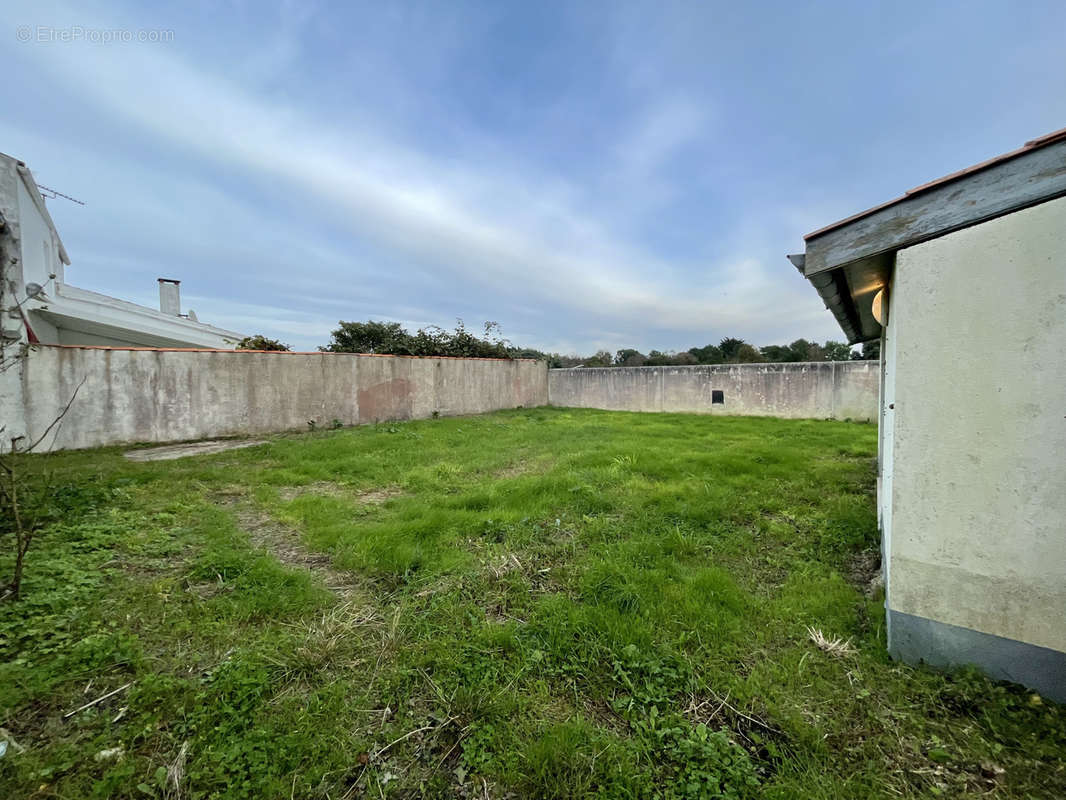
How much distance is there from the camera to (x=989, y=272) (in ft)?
4.98

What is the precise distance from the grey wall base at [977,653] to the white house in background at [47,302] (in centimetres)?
547

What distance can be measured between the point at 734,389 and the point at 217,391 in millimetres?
12819

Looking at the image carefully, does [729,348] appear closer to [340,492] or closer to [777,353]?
[777,353]

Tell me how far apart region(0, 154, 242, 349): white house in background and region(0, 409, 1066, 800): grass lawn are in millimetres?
2123

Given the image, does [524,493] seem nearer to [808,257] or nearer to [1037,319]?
[808,257]

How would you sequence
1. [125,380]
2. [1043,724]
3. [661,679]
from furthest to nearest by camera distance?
[125,380] → [661,679] → [1043,724]

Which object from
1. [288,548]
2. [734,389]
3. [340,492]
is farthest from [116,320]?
[734,389]

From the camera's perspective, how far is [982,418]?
1.54 meters

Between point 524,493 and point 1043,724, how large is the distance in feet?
10.8

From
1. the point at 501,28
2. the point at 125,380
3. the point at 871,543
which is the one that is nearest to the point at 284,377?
the point at 125,380

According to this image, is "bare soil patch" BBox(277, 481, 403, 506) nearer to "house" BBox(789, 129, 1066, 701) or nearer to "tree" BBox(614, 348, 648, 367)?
"house" BBox(789, 129, 1066, 701)

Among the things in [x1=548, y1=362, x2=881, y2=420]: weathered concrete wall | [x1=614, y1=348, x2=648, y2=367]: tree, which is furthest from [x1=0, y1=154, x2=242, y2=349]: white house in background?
[x1=614, y1=348, x2=648, y2=367]: tree

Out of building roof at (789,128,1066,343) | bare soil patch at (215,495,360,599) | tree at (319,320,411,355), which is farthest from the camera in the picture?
tree at (319,320,411,355)

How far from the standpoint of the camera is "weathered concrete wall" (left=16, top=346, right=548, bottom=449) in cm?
643
